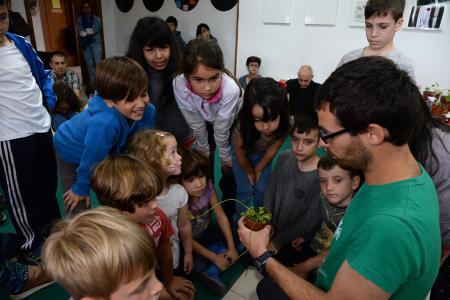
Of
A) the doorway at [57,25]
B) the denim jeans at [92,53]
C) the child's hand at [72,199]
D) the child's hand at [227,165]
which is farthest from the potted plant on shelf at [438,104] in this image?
the doorway at [57,25]

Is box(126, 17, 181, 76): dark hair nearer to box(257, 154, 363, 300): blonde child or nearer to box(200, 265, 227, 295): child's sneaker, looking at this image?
box(257, 154, 363, 300): blonde child

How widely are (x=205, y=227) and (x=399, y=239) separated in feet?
4.83

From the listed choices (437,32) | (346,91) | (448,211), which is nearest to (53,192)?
(346,91)

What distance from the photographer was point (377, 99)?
0.84m

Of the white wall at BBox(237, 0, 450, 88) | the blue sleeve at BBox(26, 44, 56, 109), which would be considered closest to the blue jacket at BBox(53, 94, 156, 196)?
the blue sleeve at BBox(26, 44, 56, 109)

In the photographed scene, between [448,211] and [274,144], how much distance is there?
0.98m

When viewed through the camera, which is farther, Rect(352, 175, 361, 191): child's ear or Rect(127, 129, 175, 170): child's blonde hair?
Rect(352, 175, 361, 191): child's ear

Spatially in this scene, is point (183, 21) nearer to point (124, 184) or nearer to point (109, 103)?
point (109, 103)

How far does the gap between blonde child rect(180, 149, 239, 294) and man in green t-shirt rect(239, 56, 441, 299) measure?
998mm

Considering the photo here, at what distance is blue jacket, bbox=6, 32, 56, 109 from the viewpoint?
1.74 meters

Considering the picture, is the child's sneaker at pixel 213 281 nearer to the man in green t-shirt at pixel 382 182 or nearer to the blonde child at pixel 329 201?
the blonde child at pixel 329 201

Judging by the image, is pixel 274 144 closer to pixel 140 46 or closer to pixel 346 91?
pixel 140 46

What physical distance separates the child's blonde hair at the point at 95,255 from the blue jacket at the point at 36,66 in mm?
1373

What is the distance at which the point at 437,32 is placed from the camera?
413 centimetres
